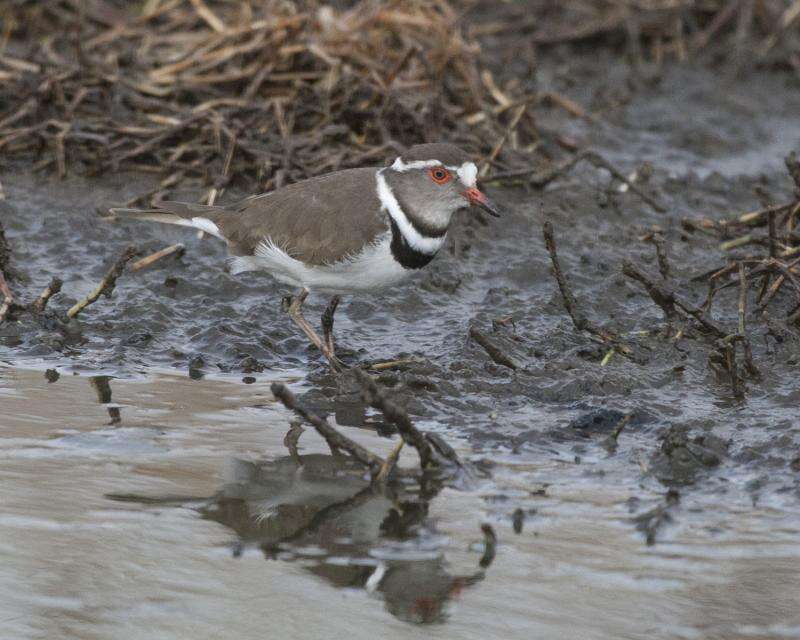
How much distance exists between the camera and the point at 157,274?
720cm

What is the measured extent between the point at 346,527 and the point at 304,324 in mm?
2007

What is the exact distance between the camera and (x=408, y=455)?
16.6ft

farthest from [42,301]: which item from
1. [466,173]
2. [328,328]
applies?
[466,173]

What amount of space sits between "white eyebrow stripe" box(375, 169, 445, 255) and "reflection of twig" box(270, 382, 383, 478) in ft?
4.61

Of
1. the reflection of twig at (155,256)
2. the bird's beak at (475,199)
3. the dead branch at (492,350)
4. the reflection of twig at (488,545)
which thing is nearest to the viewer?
the reflection of twig at (488,545)

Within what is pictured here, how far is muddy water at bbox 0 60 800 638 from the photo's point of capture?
3.89 metres

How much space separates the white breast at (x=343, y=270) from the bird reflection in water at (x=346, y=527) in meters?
1.14

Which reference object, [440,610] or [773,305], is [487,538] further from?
[773,305]

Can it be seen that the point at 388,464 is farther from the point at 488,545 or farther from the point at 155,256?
the point at 155,256

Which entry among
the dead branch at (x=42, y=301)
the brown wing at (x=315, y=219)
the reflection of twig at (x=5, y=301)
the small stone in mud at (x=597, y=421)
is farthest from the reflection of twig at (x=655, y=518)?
the reflection of twig at (x=5, y=301)

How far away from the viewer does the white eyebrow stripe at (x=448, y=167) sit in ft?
20.0

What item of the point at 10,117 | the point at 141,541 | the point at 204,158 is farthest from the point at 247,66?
the point at 141,541

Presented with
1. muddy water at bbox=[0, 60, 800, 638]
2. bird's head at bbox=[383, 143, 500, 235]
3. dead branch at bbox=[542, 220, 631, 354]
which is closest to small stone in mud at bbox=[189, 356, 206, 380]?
muddy water at bbox=[0, 60, 800, 638]

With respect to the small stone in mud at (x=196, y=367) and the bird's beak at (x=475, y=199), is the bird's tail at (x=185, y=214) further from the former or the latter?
the bird's beak at (x=475, y=199)
